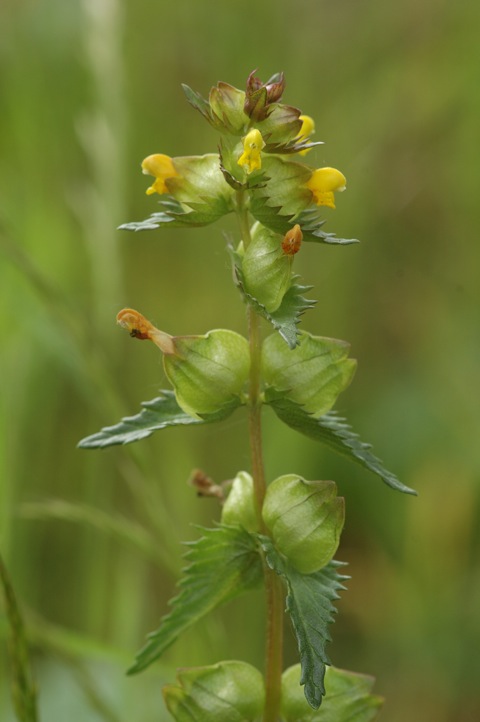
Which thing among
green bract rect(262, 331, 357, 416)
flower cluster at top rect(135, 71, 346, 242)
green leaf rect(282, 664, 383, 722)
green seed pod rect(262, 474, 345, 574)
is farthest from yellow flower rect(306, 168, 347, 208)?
green leaf rect(282, 664, 383, 722)

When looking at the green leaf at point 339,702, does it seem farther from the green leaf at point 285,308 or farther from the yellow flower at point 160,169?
the yellow flower at point 160,169

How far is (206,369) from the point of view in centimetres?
75

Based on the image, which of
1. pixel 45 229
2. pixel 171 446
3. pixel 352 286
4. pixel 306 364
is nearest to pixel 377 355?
pixel 352 286

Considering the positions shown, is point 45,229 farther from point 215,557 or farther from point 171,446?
point 215,557

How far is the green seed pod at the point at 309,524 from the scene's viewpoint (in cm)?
72

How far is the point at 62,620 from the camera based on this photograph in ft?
6.00

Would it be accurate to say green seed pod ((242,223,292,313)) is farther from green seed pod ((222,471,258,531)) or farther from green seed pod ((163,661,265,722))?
green seed pod ((163,661,265,722))

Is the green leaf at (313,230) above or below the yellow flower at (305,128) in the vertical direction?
below

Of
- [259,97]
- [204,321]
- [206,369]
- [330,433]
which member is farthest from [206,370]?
[204,321]

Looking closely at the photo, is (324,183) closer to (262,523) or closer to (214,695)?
(262,523)

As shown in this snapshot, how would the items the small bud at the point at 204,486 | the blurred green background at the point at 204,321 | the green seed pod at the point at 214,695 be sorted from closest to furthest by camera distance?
the green seed pod at the point at 214,695 < the small bud at the point at 204,486 < the blurred green background at the point at 204,321

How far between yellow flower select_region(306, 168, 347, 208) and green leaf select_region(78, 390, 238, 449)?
0.60 ft

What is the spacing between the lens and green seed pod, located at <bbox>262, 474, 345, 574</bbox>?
72 cm

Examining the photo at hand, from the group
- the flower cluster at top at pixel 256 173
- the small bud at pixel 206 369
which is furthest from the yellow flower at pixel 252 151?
the small bud at pixel 206 369
